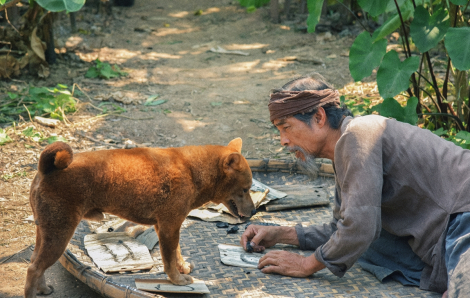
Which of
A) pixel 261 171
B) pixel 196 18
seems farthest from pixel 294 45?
pixel 261 171

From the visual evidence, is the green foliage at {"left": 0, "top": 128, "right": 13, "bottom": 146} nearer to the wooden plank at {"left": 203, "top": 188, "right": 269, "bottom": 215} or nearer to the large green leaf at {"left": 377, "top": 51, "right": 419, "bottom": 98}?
the wooden plank at {"left": 203, "top": 188, "right": 269, "bottom": 215}

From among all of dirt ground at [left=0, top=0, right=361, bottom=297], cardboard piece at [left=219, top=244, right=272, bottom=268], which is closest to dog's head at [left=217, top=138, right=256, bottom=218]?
cardboard piece at [left=219, top=244, right=272, bottom=268]

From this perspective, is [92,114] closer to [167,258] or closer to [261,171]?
[261,171]

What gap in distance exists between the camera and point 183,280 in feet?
11.2

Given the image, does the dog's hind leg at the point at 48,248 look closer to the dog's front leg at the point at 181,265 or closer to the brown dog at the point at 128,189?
the brown dog at the point at 128,189

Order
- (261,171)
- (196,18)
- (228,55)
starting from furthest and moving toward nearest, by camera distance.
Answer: (196,18) → (228,55) → (261,171)

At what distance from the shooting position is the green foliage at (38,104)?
23.6 feet

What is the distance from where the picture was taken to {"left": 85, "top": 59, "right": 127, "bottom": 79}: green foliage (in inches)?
356

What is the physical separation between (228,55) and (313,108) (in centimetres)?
753

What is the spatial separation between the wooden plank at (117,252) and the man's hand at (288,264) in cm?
90

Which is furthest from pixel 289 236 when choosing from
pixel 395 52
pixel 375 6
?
pixel 375 6

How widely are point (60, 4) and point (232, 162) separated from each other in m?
2.24

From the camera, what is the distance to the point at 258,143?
704cm

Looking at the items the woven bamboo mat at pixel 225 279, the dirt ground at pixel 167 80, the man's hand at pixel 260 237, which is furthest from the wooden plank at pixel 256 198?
the dirt ground at pixel 167 80
